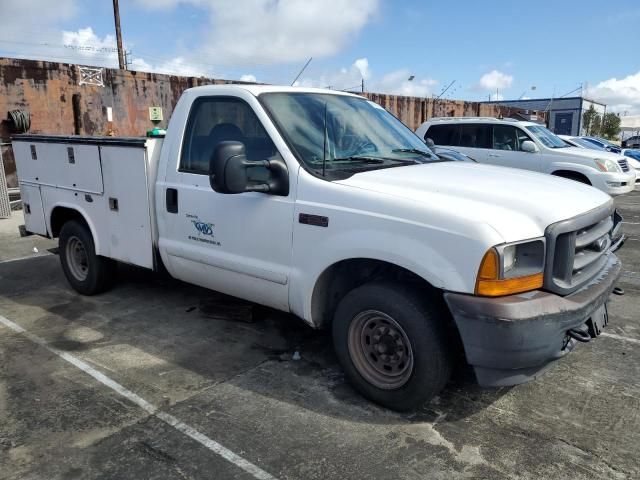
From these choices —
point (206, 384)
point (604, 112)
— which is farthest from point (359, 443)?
point (604, 112)

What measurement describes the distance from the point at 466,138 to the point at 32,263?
→ 886 cm

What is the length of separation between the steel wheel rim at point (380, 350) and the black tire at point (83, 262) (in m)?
3.19

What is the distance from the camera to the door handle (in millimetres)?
4234

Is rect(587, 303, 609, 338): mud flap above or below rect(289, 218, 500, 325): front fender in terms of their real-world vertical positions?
below

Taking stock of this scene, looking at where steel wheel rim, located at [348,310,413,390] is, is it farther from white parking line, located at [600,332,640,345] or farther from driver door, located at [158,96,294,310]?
white parking line, located at [600,332,640,345]

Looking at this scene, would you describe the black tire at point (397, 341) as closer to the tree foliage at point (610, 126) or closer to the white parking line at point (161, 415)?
the white parking line at point (161, 415)

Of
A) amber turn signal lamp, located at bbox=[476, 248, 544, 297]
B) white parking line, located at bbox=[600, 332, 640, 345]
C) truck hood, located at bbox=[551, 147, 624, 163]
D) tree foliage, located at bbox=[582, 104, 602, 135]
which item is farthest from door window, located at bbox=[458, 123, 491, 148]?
tree foliage, located at bbox=[582, 104, 602, 135]

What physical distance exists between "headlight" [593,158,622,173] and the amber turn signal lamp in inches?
361

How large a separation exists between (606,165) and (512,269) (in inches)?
371

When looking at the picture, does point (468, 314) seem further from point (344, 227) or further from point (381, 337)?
point (344, 227)

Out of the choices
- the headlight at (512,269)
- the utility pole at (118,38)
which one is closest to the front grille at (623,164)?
the headlight at (512,269)

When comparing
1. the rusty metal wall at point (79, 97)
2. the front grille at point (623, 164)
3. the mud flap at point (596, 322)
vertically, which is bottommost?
the mud flap at point (596, 322)

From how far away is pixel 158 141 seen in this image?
4523 millimetres

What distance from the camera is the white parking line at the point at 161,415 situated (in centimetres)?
274
